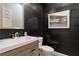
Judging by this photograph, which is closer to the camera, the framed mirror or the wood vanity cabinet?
the wood vanity cabinet

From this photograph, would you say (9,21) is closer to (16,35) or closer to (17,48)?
(16,35)

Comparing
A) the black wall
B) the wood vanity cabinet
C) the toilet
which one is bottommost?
the toilet

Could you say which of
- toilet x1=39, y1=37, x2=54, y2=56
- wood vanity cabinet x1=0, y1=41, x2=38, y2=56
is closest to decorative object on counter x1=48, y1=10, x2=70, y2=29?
toilet x1=39, y1=37, x2=54, y2=56

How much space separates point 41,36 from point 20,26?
62cm

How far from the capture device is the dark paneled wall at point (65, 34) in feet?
6.42

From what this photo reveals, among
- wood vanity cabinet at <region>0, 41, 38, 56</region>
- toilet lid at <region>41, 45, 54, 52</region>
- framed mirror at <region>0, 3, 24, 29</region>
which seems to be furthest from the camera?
toilet lid at <region>41, 45, 54, 52</region>

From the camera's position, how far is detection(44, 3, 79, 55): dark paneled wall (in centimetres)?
196

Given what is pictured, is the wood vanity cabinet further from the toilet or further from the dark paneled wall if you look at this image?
the dark paneled wall

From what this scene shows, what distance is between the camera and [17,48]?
53.4 inches

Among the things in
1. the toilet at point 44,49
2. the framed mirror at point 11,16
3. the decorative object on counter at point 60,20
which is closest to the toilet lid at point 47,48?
the toilet at point 44,49

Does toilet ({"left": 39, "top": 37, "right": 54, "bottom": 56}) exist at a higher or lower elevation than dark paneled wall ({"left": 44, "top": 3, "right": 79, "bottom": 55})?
lower

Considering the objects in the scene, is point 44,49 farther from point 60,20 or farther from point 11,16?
point 11,16

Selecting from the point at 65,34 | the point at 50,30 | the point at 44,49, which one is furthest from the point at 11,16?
the point at 65,34

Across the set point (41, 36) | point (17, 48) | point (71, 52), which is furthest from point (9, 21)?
point (71, 52)
